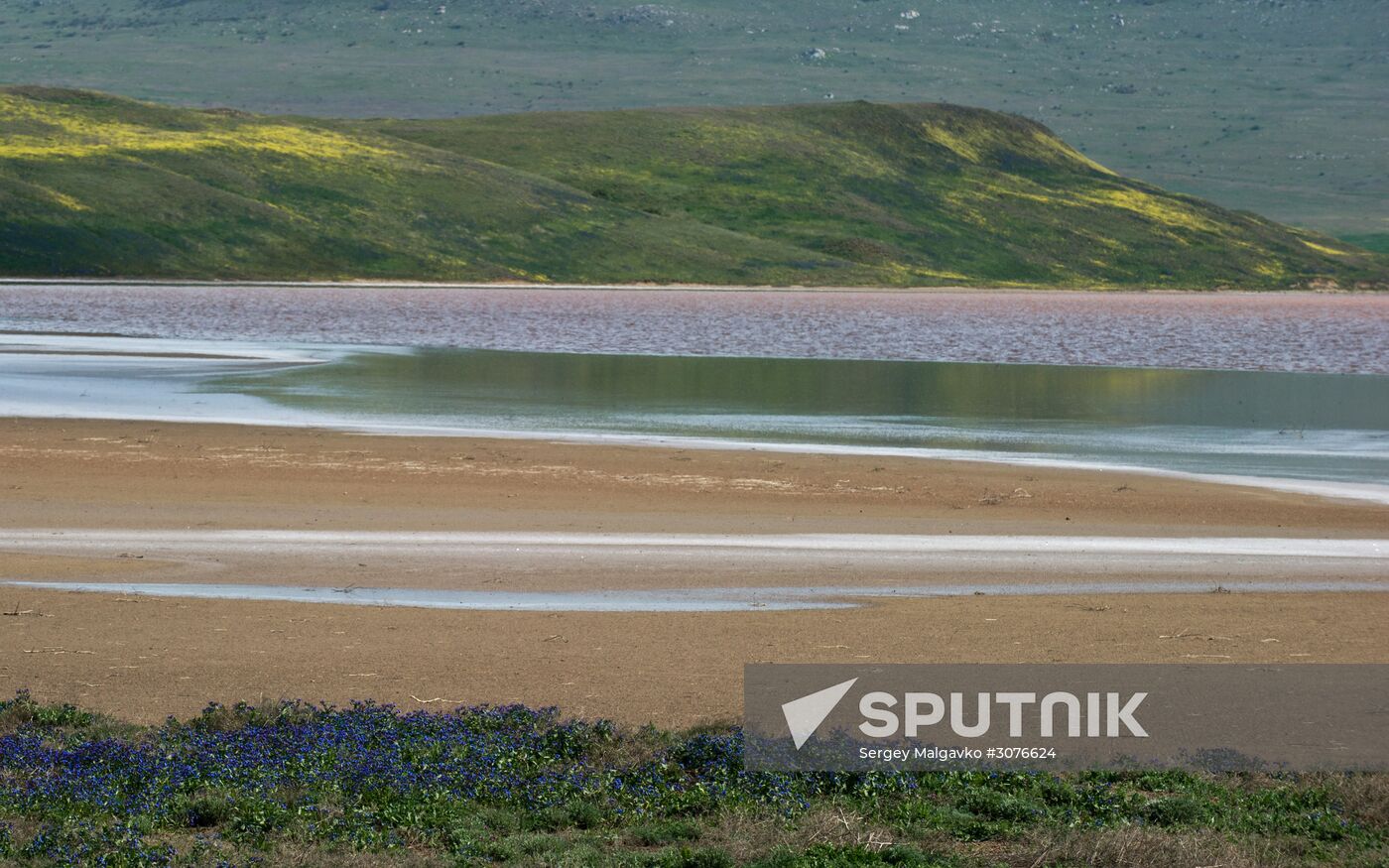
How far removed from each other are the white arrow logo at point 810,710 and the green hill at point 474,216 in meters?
109

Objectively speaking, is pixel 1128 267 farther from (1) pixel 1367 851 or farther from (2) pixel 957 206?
(1) pixel 1367 851

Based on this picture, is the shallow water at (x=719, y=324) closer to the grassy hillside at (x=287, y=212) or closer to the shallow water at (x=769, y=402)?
the shallow water at (x=769, y=402)

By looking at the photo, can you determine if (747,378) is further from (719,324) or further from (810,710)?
(810,710)

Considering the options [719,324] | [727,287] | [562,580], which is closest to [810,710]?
[562,580]

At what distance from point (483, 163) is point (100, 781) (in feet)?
531

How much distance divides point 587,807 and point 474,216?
14131 centimetres

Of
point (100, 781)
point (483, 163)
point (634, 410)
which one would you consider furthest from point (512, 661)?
point (483, 163)

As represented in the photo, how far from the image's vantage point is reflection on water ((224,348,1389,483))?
2947cm

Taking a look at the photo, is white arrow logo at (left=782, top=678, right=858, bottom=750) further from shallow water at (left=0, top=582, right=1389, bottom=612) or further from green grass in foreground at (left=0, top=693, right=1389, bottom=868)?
shallow water at (left=0, top=582, right=1389, bottom=612)

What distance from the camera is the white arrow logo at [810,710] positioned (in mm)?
10172

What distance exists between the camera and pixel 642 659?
13.3 meters

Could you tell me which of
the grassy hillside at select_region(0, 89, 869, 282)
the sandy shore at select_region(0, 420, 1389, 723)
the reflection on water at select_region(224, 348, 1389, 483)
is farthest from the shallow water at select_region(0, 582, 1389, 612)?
the grassy hillside at select_region(0, 89, 869, 282)

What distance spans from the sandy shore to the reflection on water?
393 cm

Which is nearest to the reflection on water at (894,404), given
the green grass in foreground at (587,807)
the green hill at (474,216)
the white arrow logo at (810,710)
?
the white arrow logo at (810,710)
